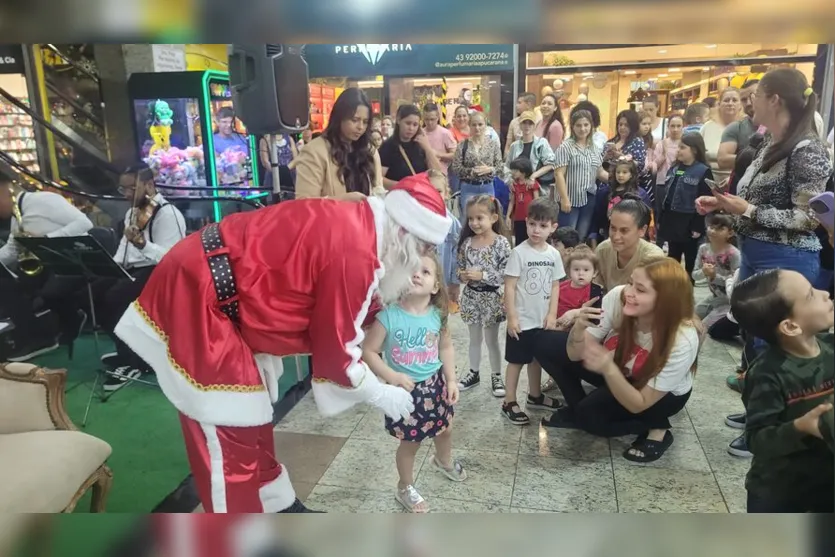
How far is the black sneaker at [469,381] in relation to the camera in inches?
46.2

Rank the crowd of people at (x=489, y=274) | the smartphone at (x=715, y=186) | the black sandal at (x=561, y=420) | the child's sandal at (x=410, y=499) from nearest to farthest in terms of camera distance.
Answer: the crowd of people at (x=489, y=274) < the smartphone at (x=715, y=186) < the child's sandal at (x=410, y=499) < the black sandal at (x=561, y=420)

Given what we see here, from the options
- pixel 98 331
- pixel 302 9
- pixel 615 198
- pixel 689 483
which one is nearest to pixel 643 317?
pixel 615 198

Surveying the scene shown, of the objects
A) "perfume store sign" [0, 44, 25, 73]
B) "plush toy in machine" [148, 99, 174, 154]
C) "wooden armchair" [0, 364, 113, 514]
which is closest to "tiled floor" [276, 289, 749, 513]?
"wooden armchair" [0, 364, 113, 514]

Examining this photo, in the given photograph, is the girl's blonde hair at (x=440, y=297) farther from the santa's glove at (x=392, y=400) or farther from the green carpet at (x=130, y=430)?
the green carpet at (x=130, y=430)

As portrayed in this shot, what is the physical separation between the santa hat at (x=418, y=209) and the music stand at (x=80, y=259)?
0.54 meters

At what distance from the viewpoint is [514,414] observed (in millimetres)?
1150

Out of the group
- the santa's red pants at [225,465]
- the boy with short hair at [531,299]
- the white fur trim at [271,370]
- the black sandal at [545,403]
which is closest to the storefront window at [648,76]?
the boy with short hair at [531,299]

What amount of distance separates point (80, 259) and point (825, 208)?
1.24m

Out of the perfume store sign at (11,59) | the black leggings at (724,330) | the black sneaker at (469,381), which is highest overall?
the perfume store sign at (11,59)

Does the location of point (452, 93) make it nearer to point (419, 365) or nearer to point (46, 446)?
point (419, 365)

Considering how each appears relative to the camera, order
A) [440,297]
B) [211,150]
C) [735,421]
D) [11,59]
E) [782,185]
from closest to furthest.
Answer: [782,185] < [11,59] < [735,421] < [440,297] < [211,150]

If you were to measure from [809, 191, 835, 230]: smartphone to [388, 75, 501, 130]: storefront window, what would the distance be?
479mm

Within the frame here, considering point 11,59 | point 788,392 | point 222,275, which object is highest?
point 11,59

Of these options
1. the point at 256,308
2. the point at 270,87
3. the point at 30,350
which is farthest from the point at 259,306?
the point at 30,350
